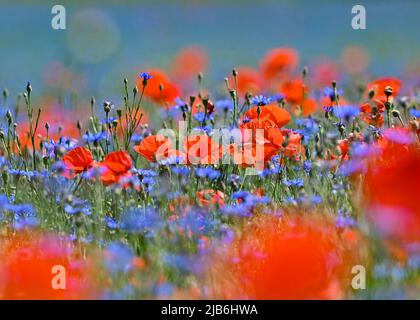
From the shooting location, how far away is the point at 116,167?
2553 mm

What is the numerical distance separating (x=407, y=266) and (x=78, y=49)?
429 cm

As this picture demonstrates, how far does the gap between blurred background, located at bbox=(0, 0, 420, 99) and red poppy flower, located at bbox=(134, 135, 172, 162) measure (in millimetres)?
3138

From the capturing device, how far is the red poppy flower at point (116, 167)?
8.37 ft

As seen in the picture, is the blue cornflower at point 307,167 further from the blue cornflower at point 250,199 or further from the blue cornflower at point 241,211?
the blue cornflower at point 241,211

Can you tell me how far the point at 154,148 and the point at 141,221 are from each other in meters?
0.34

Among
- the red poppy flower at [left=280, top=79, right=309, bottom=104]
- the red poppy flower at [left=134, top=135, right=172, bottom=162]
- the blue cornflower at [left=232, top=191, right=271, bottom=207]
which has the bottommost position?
the blue cornflower at [left=232, top=191, right=271, bottom=207]

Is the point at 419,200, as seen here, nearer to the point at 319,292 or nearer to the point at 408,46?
the point at 319,292

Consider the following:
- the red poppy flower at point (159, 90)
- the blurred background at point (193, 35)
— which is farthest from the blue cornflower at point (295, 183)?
the blurred background at point (193, 35)

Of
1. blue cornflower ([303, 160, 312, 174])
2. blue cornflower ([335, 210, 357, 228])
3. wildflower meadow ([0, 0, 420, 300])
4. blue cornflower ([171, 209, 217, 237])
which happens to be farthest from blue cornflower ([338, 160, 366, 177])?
blue cornflower ([171, 209, 217, 237])

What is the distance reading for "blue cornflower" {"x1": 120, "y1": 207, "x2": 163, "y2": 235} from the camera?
2.31 meters

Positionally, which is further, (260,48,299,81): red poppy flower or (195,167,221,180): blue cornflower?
(260,48,299,81): red poppy flower

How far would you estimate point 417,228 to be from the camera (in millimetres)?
1946

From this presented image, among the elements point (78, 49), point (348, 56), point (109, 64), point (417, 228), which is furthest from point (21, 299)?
point (109, 64)

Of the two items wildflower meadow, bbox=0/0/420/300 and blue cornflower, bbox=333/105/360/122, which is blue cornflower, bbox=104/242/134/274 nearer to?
wildflower meadow, bbox=0/0/420/300
